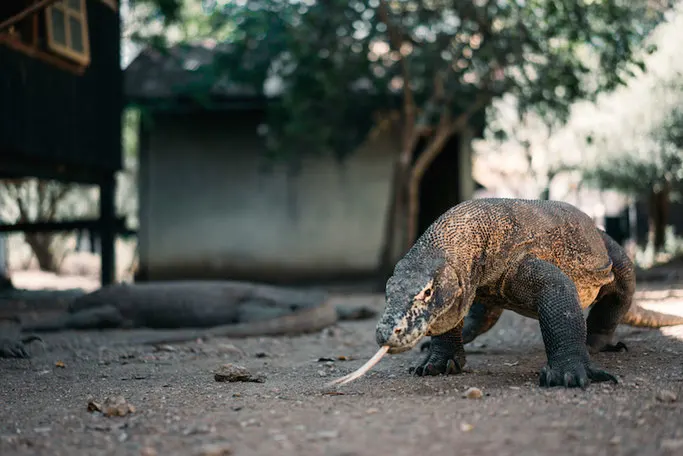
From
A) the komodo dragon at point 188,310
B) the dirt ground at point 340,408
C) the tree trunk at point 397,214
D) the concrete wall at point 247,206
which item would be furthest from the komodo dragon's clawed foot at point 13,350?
the concrete wall at point 247,206

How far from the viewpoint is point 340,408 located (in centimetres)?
296

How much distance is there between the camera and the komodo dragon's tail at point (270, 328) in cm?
569

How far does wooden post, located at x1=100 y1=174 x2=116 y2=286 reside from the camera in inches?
438

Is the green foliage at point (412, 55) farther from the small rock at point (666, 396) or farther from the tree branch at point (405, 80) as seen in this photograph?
the small rock at point (666, 396)

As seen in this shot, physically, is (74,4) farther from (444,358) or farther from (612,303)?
(612,303)

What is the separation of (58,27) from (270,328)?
4.43m

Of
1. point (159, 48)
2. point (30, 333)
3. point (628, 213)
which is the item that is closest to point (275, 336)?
point (30, 333)

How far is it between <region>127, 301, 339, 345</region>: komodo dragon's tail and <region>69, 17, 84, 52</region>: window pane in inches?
167

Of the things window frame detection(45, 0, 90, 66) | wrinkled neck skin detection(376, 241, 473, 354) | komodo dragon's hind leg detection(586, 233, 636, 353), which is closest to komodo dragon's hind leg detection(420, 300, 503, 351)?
komodo dragon's hind leg detection(586, 233, 636, 353)

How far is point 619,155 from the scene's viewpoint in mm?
15367

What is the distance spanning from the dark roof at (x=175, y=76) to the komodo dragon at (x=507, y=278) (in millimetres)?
8755

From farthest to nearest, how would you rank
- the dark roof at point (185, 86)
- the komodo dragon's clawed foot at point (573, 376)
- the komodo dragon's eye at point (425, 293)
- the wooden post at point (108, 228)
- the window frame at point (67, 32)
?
1. the dark roof at point (185, 86)
2. the wooden post at point (108, 228)
3. the window frame at point (67, 32)
4. the komodo dragon's clawed foot at point (573, 376)
5. the komodo dragon's eye at point (425, 293)

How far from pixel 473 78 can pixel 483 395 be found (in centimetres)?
967

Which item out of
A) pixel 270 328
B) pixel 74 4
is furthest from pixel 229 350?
pixel 74 4
